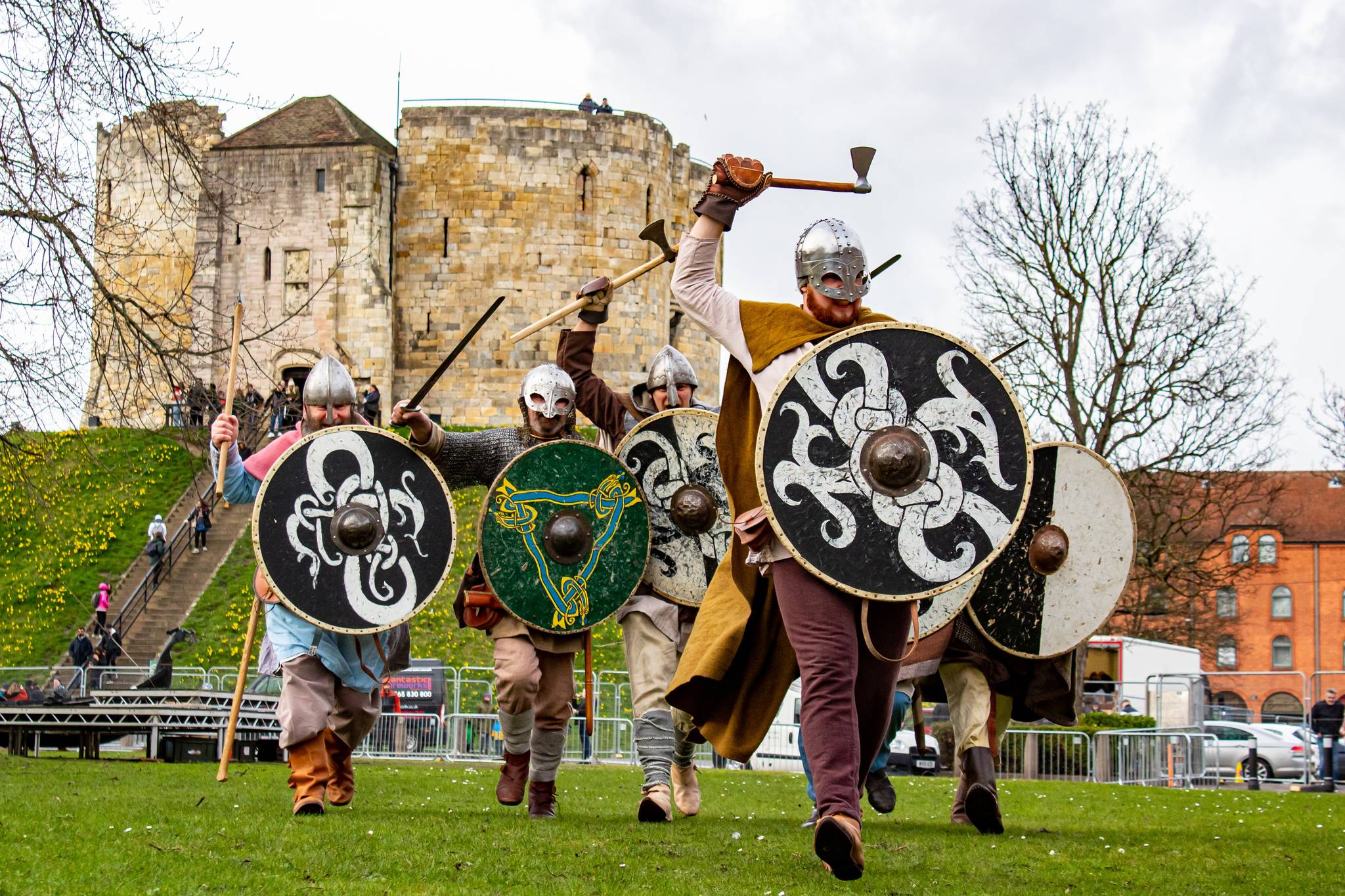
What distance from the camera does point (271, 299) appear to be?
45625 mm

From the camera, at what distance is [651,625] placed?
802 cm

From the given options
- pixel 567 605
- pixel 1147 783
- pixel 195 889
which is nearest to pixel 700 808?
pixel 567 605

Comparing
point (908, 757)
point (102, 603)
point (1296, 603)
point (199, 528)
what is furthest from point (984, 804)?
point (1296, 603)

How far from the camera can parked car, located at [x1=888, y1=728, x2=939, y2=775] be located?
57.6 feet

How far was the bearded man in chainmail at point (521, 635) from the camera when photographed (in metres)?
A: 7.61

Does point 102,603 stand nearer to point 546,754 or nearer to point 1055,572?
point 546,754

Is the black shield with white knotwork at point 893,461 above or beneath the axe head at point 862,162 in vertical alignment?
beneath

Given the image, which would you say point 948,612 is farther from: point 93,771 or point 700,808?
point 93,771

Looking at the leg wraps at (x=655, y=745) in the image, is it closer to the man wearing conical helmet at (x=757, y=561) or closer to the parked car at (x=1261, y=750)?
the man wearing conical helmet at (x=757, y=561)

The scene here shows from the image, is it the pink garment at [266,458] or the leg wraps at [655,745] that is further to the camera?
the pink garment at [266,458]

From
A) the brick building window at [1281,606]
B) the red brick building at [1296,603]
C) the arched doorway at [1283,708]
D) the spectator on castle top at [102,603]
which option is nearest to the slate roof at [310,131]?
the spectator on castle top at [102,603]

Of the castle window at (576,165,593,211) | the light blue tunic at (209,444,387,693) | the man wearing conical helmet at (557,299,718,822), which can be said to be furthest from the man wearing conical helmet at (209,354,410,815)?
the castle window at (576,165,593,211)

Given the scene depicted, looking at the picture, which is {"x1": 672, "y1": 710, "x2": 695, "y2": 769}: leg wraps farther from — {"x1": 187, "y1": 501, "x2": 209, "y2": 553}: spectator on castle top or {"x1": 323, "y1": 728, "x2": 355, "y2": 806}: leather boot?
{"x1": 187, "y1": 501, "x2": 209, "y2": 553}: spectator on castle top

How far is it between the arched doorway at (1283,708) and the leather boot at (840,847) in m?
19.0
